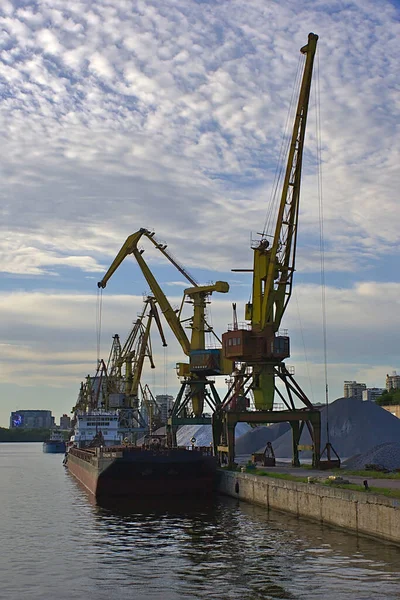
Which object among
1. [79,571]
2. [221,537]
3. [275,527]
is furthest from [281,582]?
[275,527]

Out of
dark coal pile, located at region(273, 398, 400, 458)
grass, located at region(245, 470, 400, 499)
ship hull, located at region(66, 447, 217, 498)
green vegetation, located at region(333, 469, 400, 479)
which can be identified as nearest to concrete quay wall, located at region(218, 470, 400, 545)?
grass, located at region(245, 470, 400, 499)

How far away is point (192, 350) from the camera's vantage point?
286 feet

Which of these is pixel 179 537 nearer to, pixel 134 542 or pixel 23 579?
pixel 134 542

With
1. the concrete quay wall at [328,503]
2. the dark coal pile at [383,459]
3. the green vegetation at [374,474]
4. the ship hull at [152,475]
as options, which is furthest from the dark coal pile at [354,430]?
the concrete quay wall at [328,503]

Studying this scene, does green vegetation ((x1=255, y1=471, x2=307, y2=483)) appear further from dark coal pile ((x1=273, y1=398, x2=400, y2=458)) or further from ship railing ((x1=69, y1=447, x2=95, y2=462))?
dark coal pile ((x1=273, y1=398, x2=400, y2=458))

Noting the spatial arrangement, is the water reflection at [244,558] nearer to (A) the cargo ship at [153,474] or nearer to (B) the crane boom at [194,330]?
(A) the cargo ship at [153,474]

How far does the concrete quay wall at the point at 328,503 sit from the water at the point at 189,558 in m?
0.84

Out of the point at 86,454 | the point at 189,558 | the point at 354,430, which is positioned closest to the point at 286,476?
the point at 189,558

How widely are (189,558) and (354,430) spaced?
70048 mm

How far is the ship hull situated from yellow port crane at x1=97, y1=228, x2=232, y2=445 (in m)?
21.7

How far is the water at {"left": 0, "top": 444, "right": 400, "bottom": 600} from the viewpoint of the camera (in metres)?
23.6

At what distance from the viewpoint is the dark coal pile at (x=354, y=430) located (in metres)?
91.4

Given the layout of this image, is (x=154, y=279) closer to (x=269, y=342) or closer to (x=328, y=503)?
(x=269, y=342)

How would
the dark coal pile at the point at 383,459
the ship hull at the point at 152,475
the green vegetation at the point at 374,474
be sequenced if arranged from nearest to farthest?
1. the green vegetation at the point at 374,474
2. the ship hull at the point at 152,475
3. the dark coal pile at the point at 383,459
